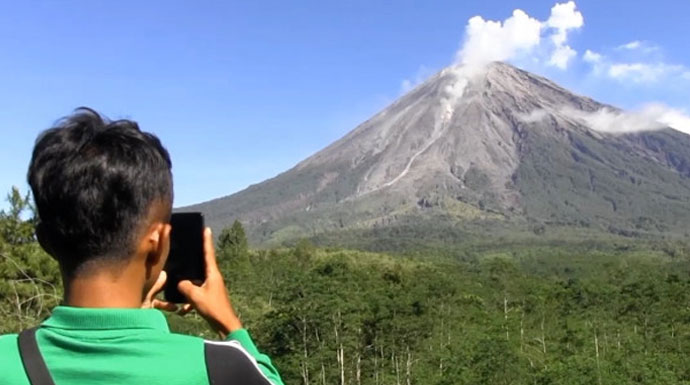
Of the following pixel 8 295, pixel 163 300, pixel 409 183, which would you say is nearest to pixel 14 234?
pixel 8 295

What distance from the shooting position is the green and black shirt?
107 centimetres

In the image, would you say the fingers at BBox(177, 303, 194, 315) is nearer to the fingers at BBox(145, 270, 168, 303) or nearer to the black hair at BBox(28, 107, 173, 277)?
the fingers at BBox(145, 270, 168, 303)

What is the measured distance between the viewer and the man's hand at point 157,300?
129 cm

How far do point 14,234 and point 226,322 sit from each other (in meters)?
8.56

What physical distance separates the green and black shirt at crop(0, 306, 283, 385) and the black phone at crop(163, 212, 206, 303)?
0.73 feet

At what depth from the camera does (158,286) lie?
133 centimetres

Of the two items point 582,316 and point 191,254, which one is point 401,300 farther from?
point 191,254

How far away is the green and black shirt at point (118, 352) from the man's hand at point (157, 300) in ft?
0.44

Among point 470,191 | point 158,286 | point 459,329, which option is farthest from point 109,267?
point 470,191

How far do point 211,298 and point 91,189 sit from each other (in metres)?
0.33

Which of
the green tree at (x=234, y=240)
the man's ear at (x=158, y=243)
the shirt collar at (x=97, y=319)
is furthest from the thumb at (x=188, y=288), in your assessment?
the green tree at (x=234, y=240)

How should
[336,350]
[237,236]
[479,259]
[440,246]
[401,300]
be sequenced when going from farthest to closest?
1. [440,246]
2. [479,259]
3. [237,236]
4. [401,300]
5. [336,350]

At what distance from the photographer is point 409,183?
18150 cm

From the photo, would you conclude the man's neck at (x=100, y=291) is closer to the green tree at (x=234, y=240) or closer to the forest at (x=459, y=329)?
the forest at (x=459, y=329)
